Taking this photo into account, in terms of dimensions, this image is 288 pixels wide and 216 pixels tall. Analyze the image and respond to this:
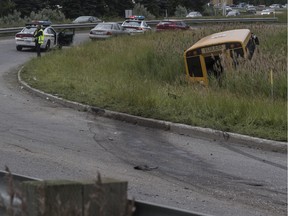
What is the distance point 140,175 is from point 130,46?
16.8 metres

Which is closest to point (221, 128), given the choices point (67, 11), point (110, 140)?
point (110, 140)

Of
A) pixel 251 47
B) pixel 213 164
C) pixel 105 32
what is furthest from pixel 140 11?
pixel 213 164

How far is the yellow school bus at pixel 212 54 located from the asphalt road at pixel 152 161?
14.7 ft

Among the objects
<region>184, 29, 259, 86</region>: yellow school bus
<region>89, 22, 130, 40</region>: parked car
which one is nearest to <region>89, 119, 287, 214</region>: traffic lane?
<region>184, 29, 259, 86</region>: yellow school bus

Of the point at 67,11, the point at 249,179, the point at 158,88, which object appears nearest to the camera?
the point at 249,179

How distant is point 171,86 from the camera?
14.8 meters

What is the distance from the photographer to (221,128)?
1001 cm

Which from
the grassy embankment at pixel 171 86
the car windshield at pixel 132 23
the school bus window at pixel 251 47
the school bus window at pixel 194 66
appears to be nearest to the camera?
the grassy embankment at pixel 171 86

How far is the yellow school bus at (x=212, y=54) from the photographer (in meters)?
15.1

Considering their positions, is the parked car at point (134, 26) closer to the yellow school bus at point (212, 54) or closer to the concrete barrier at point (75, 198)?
the yellow school bus at point (212, 54)

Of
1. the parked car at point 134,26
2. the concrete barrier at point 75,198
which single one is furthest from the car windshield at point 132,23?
the concrete barrier at point 75,198

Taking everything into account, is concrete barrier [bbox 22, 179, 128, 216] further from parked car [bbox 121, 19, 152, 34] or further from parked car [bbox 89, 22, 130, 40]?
parked car [bbox 121, 19, 152, 34]

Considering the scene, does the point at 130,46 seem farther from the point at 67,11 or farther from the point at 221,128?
the point at 67,11

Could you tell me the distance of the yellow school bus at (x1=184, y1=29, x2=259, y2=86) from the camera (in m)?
15.1
